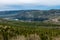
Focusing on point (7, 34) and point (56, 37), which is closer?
point (7, 34)

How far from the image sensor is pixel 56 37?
52.4 m

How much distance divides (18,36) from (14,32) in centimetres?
269

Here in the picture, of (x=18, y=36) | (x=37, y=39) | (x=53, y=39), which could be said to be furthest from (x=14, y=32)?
(x=53, y=39)

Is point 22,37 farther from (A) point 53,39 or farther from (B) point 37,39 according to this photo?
(A) point 53,39

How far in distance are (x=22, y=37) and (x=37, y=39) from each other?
160 inches

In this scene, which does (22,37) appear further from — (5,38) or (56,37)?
(56,37)

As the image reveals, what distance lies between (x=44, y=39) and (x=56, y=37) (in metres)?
5.13

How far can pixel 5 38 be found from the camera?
46.8m

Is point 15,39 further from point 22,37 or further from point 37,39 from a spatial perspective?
point 37,39

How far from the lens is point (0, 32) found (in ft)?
160

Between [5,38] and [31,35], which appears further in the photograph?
[31,35]

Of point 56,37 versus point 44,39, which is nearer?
point 44,39

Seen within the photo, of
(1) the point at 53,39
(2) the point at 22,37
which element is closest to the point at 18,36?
(2) the point at 22,37

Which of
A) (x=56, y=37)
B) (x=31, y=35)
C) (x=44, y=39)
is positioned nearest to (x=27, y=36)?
(x=31, y=35)
